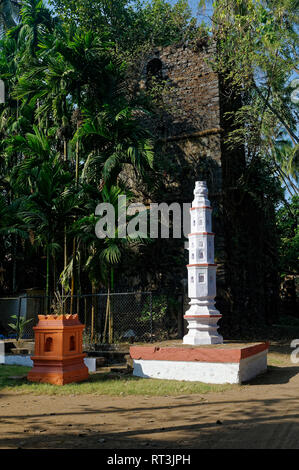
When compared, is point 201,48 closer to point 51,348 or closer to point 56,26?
point 56,26

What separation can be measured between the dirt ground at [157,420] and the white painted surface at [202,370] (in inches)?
12.7

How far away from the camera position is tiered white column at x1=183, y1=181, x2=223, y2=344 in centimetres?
866

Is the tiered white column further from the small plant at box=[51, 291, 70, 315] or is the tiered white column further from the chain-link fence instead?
the chain-link fence

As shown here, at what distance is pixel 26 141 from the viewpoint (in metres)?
11.9

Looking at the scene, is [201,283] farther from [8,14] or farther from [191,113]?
[8,14]

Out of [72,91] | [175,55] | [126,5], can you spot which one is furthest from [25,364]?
Result: [126,5]

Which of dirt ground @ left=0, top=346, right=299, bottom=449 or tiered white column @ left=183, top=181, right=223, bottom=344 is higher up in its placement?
tiered white column @ left=183, top=181, right=223, bottom=344

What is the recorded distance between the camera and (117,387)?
723cm

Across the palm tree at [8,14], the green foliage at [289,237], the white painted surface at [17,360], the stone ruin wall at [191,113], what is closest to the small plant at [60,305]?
the white painted surface at [17,360]

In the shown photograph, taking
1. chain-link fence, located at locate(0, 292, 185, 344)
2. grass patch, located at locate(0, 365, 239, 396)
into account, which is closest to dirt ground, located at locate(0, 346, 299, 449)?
grass patch, located at locate(0, 365, 239, 396)

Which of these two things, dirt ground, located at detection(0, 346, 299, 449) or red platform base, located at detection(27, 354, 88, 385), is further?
red platform base, located at detection(27, 354, 88, 385)

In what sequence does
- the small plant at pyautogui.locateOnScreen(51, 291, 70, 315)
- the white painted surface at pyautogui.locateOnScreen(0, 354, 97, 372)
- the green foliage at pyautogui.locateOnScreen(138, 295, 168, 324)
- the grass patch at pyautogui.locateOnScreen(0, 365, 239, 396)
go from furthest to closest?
the green foliage at pyautogui.locateOnScreen(138, 295, 168, 324), the white painted surface at pyautogui.locateOnScreen(0, 354, 97, 372), the small plant at pyautogui.locateOnScreen(51, 291, 70, 315), the grass patch at pyautogui.locateOnScreen(0, 365, 239, 396)

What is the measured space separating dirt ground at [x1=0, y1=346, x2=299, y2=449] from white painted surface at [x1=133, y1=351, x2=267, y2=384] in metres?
0.32

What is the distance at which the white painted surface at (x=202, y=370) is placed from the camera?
7.37 meters
